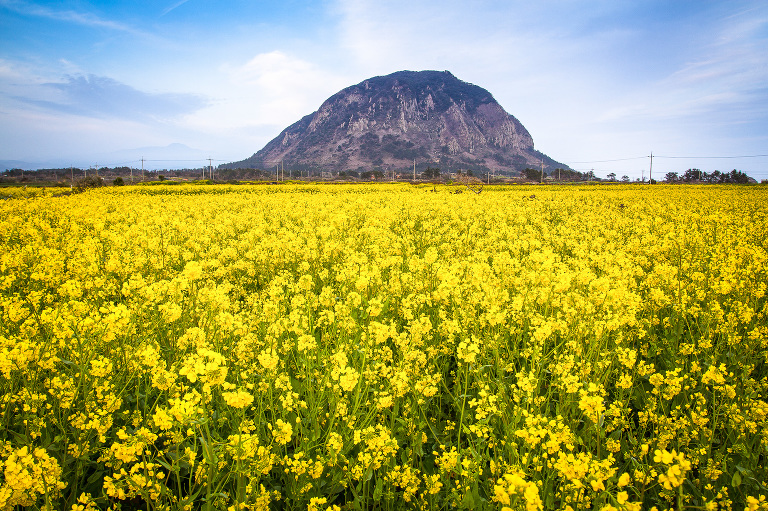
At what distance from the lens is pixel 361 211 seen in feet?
50.8

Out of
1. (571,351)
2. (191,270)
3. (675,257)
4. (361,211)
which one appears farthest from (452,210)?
(191,270)

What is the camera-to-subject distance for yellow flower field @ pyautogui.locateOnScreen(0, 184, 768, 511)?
7.79ft

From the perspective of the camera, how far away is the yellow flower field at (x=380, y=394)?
2.37 metres

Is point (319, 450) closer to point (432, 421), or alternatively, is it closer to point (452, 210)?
point (432, 421)

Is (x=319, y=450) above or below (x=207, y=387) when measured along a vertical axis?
below

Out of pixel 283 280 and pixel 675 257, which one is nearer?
pixel 283 280

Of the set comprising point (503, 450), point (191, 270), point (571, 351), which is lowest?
point (503, 450)

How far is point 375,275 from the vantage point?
18.8ft

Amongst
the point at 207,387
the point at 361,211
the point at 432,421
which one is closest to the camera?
the point at 207,387

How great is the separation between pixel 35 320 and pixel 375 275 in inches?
156

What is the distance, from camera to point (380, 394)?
3309 mm

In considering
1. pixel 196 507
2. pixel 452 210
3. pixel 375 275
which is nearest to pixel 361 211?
pixel 452 210

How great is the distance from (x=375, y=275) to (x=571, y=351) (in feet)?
9.34

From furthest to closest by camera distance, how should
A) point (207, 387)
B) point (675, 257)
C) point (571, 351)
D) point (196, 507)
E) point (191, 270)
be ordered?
1. point (675, 257)
2. point (571, 351)
3. point (191, 270)
4. point (196, 507)
5. point (207, 387)
